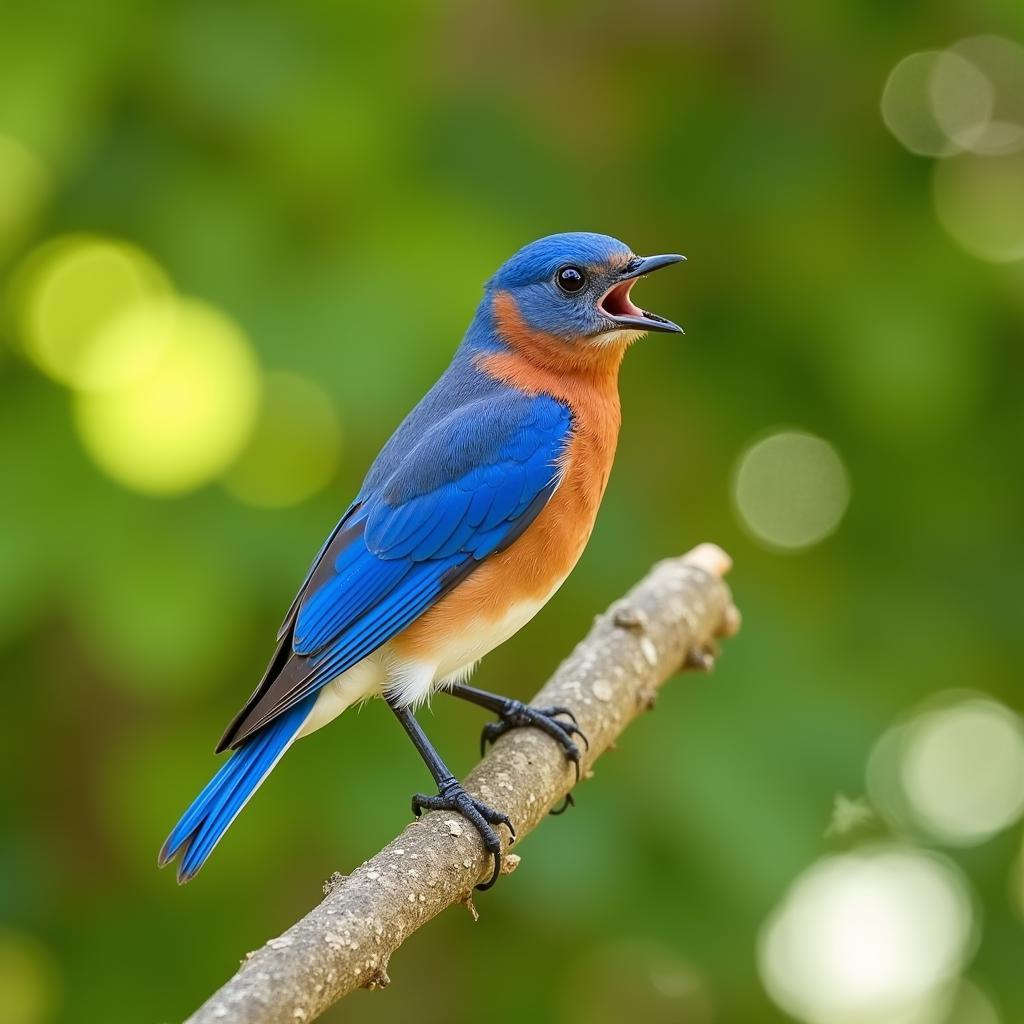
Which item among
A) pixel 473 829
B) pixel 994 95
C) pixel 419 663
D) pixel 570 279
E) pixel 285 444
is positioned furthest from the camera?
pixel 994 95

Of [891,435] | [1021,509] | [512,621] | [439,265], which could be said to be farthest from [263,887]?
[1021,509]

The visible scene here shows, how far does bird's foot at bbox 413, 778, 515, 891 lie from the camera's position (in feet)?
13.1

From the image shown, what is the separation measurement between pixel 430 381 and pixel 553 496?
2.72 ft

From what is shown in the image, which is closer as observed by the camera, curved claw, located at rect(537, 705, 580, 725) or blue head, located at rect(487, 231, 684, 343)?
curved claw, located at rect(537, 705, 580, 725)

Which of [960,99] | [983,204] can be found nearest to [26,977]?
[983,204]

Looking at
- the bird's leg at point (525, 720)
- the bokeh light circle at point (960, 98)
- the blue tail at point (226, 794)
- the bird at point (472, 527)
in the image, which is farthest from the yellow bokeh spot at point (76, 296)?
the bokeh light circle at point (960, 98)

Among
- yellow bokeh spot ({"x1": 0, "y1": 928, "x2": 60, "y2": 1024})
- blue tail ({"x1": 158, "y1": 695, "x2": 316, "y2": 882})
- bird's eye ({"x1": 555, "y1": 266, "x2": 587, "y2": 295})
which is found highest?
bird's eye ({"x1": 555, "y1": 266, "x2": 587, "y2": 295})

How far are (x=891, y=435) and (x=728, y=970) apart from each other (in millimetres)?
2044

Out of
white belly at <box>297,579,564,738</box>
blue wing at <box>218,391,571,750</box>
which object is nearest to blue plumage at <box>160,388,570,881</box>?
blue wing at <box>218,391,571,750</box>

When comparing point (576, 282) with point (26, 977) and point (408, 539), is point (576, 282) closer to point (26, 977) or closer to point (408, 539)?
point (408, 539)

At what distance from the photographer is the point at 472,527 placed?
4730mm

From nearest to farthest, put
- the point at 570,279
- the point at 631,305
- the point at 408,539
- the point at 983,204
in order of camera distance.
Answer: the point at 408,539 → the point at 570,279 → the point at 631,305 → the point at 983,204

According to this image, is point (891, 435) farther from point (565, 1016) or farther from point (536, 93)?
point (565, 1016)

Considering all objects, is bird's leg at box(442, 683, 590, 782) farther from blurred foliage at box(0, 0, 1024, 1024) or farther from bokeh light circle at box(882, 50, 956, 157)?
bokeh light circle at box(882, 50, 956, 157)
